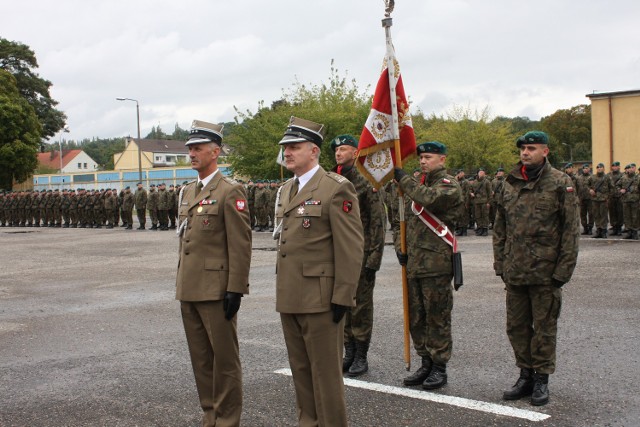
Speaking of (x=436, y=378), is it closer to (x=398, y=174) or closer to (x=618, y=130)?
(x=398, y=174)

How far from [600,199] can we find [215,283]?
16539mm

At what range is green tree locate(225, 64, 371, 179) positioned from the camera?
3203 centimetres

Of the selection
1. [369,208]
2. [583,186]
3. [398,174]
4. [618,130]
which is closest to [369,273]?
[369,208]

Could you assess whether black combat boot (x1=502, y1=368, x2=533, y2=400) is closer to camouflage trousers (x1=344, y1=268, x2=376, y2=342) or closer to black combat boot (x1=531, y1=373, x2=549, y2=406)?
black combat boot (x1=531, y1=373, x2=549, y2=406)

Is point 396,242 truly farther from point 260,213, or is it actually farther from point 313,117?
point 313,117

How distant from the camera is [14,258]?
17.6 metres

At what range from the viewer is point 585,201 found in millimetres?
19578

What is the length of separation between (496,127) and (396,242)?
4327 centimetres

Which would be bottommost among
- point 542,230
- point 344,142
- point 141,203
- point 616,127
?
point 542,230

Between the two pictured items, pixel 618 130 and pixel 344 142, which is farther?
pixel 618 130

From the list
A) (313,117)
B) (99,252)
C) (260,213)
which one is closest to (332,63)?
(313,117)

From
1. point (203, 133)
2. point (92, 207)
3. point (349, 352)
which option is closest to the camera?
point (203, 133)

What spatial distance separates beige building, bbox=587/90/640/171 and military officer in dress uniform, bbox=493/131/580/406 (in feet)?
101

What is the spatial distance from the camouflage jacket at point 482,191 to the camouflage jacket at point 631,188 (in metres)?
4.30
